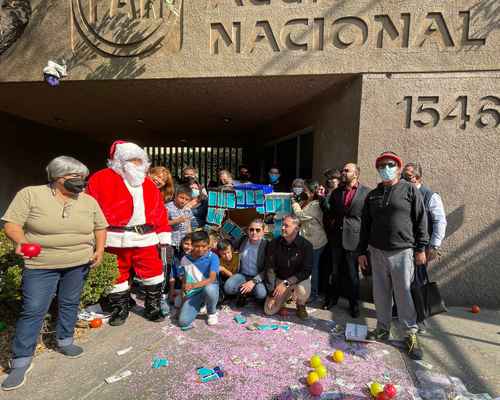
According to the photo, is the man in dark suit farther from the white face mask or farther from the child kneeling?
the white face mask

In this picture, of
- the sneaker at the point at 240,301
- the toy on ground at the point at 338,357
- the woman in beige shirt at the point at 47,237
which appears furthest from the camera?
the sneaker at the point at 240,301

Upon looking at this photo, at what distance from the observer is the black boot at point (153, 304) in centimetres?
336

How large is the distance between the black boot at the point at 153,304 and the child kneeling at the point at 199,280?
29 centimetres

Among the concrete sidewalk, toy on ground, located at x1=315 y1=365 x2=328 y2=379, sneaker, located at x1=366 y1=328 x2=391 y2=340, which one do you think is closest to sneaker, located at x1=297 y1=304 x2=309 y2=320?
the concrete sidewalk

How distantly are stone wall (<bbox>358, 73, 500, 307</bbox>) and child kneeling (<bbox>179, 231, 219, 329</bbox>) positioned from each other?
2.35m

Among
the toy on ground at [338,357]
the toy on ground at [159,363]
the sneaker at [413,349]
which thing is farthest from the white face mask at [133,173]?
the sneaker at [413,349]

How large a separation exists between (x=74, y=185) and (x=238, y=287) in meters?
2.17

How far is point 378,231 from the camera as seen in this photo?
112 inches

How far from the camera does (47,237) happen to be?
7.63 ft

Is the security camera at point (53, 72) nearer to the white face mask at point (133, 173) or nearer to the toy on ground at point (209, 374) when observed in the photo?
the white face mask at point (133, 173)

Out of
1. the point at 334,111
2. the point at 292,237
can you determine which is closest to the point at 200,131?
the point at 334,111


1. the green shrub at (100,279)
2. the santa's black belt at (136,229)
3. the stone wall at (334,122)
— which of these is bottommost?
the green shrub at (100,279)

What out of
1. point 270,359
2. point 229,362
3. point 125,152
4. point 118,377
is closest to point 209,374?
point 229,362

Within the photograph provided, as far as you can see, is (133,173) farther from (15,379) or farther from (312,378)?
(312,378)
